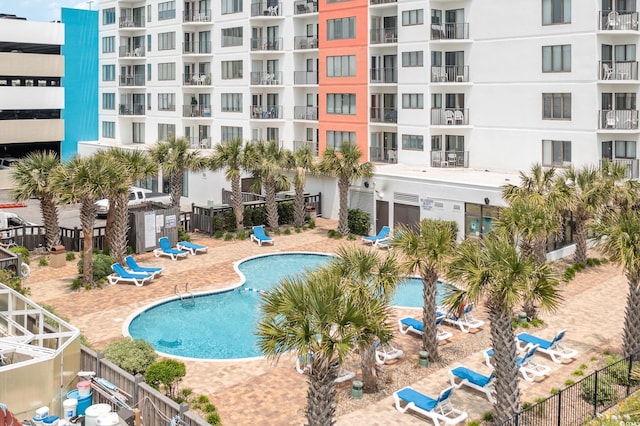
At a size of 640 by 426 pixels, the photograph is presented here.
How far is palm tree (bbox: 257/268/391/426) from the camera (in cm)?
1341

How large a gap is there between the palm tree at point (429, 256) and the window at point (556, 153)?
58.5ft

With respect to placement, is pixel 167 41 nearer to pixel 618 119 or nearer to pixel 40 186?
pixel 40 186

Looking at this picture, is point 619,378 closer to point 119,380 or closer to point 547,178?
point 547,178

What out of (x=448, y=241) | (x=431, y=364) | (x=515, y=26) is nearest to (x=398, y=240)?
(x=448, y=241)

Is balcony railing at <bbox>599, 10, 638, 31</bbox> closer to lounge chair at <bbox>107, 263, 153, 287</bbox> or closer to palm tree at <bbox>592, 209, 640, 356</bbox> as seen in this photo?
palm tree at <bbox>592, 209, 640, 356</bbox>

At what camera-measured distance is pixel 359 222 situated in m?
38.6

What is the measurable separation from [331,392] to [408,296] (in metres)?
15.0

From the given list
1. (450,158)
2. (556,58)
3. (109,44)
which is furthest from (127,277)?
(109,44)

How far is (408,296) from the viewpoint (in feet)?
94.4

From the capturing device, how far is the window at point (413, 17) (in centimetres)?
4028

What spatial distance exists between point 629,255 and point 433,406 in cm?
670

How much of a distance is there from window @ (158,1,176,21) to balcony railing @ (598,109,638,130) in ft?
109

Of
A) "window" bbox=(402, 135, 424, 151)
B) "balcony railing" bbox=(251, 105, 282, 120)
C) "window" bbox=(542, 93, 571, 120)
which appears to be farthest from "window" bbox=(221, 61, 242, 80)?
"window" bbox=(542, 93, 571, 120)

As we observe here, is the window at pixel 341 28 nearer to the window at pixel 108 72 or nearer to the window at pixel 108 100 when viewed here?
the window at pixel 108 72
